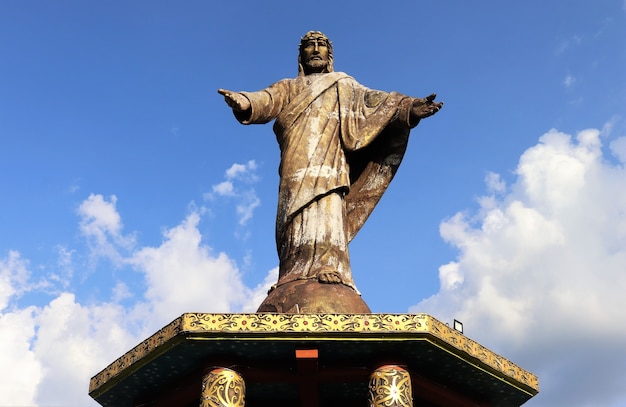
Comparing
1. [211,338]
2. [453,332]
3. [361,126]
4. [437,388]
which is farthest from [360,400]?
[361,126]

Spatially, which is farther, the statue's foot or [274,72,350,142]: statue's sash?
[274,72,350,142]: statue's sash

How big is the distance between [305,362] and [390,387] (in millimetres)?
755

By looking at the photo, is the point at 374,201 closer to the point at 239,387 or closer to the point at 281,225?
the point at 281,225

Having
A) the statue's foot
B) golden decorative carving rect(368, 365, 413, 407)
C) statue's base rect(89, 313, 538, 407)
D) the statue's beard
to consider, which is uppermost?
the statue's beard

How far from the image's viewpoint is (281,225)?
9.06 metres

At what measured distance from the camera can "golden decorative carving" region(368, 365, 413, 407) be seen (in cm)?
675

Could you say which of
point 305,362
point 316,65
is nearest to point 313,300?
point 305,362

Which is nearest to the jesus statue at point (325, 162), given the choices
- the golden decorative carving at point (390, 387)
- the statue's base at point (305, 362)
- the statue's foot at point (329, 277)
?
the statue's foot at point (329, 277)

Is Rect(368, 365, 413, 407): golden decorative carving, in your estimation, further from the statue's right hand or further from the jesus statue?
the statue's right hand

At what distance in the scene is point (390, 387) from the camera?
6836 millimetres

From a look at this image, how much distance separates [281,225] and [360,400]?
2.09m

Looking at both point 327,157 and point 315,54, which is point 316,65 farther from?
point 327,157

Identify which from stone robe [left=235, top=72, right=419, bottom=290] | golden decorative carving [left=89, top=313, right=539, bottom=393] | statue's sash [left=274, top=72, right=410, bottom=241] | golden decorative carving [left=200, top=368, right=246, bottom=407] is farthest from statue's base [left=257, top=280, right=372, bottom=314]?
statue's sash [left=274, top=72, right=410, bottom=241]

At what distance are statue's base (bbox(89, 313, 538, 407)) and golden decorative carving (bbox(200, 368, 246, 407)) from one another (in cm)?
1
